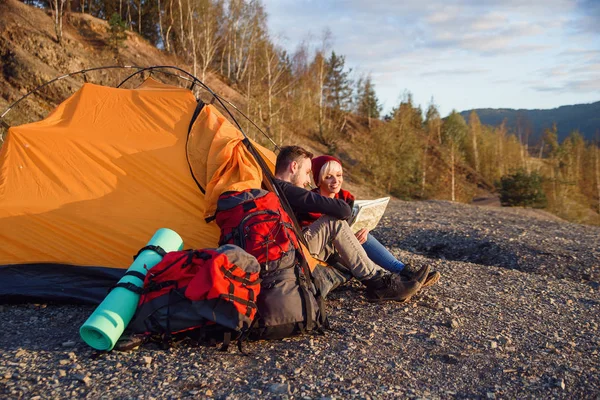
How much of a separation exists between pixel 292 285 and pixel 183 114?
8.47 feet

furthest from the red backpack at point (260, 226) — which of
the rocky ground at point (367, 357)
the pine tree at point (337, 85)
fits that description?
the pine tree at point (337, 85)

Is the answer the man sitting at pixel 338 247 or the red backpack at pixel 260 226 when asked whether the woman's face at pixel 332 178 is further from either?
the red backpack at pixel 260 226

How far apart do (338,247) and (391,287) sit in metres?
0.66

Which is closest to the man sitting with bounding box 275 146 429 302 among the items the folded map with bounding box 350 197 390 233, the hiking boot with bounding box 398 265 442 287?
the hiking boot with bounding box 398 265 442 287

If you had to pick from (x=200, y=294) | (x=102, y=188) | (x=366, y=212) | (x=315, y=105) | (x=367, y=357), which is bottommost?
(x=367, y=357)

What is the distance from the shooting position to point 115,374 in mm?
3326

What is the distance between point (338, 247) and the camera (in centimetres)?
485

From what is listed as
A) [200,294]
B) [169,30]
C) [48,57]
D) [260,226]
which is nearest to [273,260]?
[260,226]

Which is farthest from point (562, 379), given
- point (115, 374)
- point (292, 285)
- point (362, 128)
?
point (362, 128)

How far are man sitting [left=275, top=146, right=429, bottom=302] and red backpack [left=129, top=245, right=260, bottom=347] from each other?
1121 millimetres

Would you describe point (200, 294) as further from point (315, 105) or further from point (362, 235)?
point (315, 105)

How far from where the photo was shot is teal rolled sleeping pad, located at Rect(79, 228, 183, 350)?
355cm

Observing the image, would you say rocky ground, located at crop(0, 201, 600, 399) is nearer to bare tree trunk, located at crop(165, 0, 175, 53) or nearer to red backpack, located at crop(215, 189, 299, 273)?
red backpack, located at crop(215, 189, 299, 273)

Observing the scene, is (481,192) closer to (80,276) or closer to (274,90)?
(274,90)
